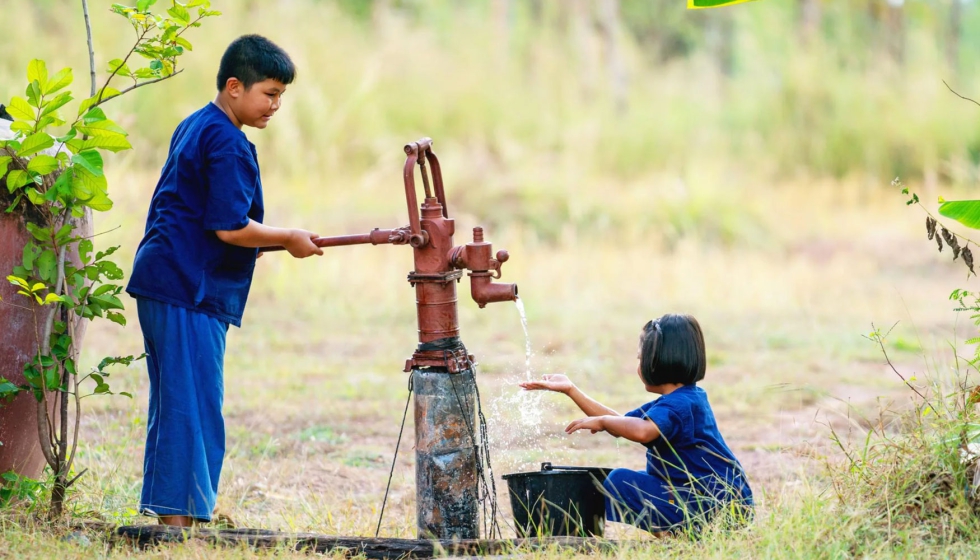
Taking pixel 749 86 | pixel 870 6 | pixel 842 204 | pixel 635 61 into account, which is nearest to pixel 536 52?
pixel 635 61

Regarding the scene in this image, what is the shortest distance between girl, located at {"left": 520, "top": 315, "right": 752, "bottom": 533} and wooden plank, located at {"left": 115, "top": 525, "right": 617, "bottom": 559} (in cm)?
22

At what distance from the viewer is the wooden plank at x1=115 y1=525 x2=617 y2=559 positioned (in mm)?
2861

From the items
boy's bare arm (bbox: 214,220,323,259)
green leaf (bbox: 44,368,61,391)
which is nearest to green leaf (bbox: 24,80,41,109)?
boy's bare arm (bbox: 214,220,323,259)

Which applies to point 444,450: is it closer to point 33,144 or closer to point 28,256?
point 28,256

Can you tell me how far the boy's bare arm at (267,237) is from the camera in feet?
9.64

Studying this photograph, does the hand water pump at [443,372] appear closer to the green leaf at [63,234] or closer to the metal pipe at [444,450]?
the metal pipe at [444,450]

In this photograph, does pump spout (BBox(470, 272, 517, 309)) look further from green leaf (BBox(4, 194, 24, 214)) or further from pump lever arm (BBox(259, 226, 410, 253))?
green leaf (BBox(4, 194, 24, 214))

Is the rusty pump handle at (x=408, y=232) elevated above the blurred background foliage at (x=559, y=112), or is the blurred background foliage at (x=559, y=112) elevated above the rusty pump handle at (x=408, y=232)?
the blurred background foliage at (x=559, y=112)

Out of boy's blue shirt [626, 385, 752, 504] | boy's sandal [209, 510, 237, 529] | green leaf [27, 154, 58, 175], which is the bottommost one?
boy's sandal [209, 510, 237, 529]

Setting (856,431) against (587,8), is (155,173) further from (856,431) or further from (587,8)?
(587,8)

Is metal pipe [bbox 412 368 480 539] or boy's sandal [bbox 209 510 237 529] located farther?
boy's sandal [bbox 209 510 237 529]

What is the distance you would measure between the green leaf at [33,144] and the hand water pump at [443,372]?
2.57 feet

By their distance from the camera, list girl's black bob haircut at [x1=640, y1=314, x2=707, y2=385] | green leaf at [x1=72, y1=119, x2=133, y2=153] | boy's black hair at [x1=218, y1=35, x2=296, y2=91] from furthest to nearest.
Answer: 1. girl's black bob haircut at [x1=640, y1=314, x2=707, y2=385]
2. boy's black hair at [x1=218, y1=35, x2=296, y2=91]
3. green leaf at [x1=72, y1=119, x2=133, y2=153]

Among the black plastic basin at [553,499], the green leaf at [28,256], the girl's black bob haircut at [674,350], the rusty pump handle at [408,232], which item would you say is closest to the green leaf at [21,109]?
the green leaf at [28,256]
